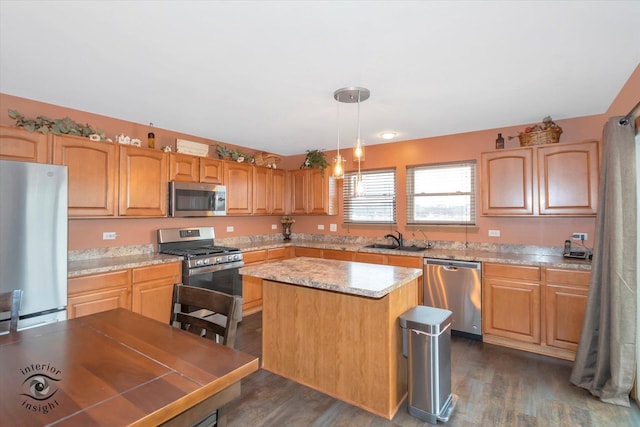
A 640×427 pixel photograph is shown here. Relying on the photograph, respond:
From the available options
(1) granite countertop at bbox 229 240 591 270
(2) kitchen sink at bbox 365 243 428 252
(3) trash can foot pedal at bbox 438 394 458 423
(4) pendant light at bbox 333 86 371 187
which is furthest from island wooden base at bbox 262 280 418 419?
(2) kitchen sink at bbox 365 243 428 252

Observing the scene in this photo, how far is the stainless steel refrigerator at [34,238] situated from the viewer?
2234 mm

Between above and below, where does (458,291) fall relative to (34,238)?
below

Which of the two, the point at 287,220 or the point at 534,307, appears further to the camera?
the point at 287,220

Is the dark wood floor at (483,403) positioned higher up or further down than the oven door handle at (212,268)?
further down

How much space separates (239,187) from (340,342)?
2878mm

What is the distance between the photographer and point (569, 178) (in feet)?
10.7

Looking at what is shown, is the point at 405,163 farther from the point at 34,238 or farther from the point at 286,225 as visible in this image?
the point at 34,238

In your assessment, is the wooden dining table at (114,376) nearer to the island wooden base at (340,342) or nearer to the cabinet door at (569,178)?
the island wooden base at (340,342)

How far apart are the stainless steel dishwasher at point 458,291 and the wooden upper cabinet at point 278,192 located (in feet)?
8.35

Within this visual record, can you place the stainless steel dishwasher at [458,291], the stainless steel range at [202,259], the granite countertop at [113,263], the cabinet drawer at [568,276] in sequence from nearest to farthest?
the granite countertop at [113,263], the cabinet drawer at [568,276], the stainless steel dishwasher at [458,291], the stainless steel range at [202,259]

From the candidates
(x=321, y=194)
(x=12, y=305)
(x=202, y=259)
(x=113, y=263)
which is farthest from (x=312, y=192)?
(x=12, y=305)

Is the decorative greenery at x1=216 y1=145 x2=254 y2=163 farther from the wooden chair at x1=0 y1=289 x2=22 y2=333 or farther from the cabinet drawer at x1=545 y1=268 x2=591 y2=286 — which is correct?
the cabinet drawer at x1=545 y1=268 x2=591 y2=286

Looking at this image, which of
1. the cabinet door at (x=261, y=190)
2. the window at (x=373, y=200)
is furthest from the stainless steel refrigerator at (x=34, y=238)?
the window at (x=373, y=200)

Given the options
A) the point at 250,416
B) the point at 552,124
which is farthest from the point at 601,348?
the point at 250,416
